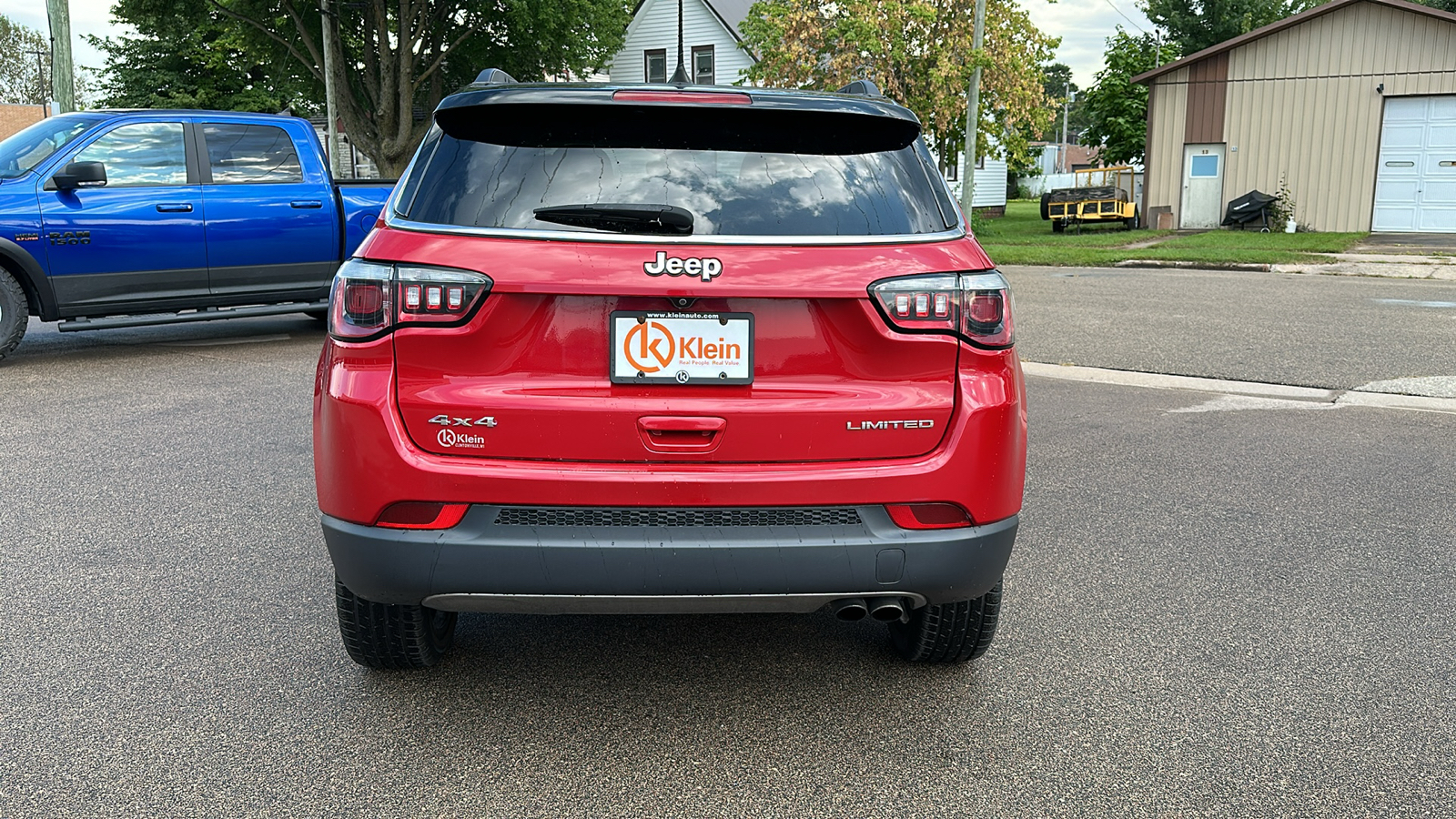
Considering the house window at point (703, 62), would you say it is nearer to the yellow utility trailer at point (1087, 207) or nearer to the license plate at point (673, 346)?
the yellow utility trailer at point (1087, 207)

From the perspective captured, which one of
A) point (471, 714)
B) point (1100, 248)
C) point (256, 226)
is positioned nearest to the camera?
point (471, 714)

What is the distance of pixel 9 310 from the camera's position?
903 cm

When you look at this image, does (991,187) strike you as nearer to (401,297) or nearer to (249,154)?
(249,154)

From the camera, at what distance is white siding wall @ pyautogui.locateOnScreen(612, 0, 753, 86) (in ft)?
139

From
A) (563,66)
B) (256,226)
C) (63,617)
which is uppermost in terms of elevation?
(563,66)

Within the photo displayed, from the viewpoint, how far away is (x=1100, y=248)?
906 inches

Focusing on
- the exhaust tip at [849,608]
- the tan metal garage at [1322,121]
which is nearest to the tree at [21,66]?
the tan metal garage at [1322,121]

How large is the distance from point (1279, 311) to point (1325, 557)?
873cm

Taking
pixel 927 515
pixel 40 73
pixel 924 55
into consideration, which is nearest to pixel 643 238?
pixel 927 515

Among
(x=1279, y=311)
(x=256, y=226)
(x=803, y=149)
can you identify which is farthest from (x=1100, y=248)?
(x=803, y=149)

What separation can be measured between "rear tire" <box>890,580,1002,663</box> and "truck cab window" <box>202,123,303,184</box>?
829 centimetres

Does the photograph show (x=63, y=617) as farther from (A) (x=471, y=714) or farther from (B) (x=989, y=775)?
(B) (x=989, y=775)

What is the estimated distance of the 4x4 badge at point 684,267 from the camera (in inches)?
109

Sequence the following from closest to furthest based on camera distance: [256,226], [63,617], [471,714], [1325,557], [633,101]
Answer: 1. [633,101]
2. [471,714]
3. [63,617]
4. [1325,557]
5. [256,226]
